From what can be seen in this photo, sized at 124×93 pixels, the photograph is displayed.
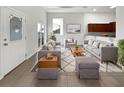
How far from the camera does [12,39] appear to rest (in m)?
6.29

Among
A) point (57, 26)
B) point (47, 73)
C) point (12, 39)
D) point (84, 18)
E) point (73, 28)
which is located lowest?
point (47, 73)

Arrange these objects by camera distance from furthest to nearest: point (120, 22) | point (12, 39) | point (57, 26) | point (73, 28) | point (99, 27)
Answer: point (57, 26) → point (73, 28) → point (99, 27) → point (120, 22) → point (12, 39)

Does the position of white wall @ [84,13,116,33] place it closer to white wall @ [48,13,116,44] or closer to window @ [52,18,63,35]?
white wall @ [48,13,116,44]

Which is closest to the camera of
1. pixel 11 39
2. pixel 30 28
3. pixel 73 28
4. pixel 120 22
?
pixel 11 39

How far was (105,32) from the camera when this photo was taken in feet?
52.0

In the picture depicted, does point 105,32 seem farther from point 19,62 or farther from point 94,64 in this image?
point 94,64

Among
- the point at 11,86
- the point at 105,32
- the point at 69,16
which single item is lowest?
the point at 11,86

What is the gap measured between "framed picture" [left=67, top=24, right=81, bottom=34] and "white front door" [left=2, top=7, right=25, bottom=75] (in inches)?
338

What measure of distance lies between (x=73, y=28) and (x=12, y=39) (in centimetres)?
1030

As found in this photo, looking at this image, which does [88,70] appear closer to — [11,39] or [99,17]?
[11,39]

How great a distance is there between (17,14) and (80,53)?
147 inches

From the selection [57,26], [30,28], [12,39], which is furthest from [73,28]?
[12,39]

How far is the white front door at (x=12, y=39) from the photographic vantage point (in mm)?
5527
